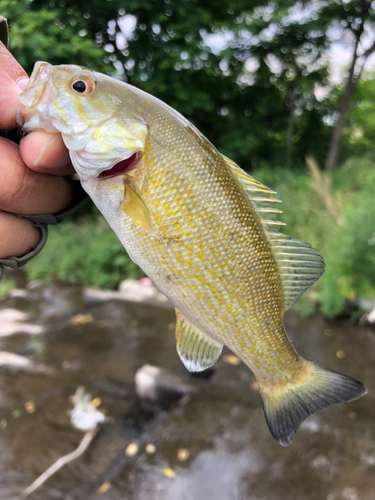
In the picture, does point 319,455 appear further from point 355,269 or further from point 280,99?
point 280,99

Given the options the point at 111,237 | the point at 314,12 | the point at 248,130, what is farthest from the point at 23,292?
the point at 314,12

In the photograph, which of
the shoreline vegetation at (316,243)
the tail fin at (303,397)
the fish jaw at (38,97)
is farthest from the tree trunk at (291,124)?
the fish jaw at (38,97)

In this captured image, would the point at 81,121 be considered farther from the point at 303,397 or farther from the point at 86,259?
the point at 86,259

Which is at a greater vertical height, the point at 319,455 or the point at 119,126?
the point at 119,126

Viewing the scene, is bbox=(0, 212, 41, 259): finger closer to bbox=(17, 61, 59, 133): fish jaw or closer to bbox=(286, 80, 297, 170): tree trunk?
bbox=(17, 61, 59, 133): fish jaw

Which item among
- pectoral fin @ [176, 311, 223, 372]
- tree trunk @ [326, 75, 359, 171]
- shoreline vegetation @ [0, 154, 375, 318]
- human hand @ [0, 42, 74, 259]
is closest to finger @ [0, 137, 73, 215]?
human hand @ [0, 42, 74, 259]

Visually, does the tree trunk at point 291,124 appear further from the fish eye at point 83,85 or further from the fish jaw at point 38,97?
the fish jaw at point 38,97
